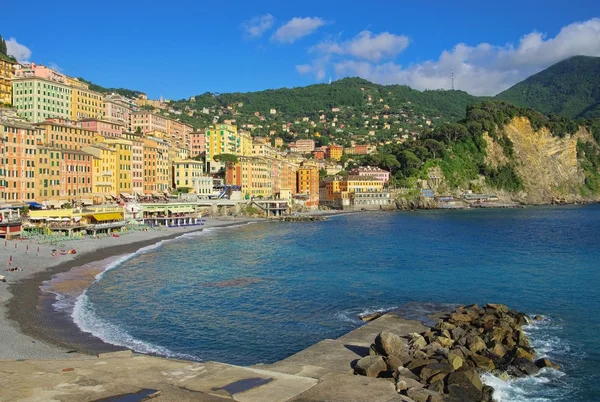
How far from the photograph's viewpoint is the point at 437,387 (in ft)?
58.9

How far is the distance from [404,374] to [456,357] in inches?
120

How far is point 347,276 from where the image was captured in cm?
4491

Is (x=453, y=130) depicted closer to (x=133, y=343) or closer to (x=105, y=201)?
(x=105, y=201)

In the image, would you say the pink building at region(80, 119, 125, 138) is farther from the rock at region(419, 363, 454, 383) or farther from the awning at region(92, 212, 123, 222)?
the rock at region(419, 363, 454, 383)

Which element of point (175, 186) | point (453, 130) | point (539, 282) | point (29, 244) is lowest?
point (539, 282)

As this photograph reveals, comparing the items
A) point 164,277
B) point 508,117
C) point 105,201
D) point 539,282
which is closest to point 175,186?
point 105,201

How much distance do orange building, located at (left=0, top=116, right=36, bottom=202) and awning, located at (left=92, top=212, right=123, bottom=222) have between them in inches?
468

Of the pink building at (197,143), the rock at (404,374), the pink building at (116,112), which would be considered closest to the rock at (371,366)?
the rock at (404,374)

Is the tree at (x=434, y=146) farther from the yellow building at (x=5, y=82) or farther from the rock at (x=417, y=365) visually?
the rock at (x=417, y=365)

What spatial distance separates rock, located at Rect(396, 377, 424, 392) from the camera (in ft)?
55.6

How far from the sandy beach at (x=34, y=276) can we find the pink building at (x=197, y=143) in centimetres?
6692

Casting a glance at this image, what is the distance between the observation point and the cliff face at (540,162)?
577ft

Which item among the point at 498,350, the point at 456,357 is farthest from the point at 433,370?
the point at 498,350

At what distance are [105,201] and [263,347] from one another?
71.7 metres
